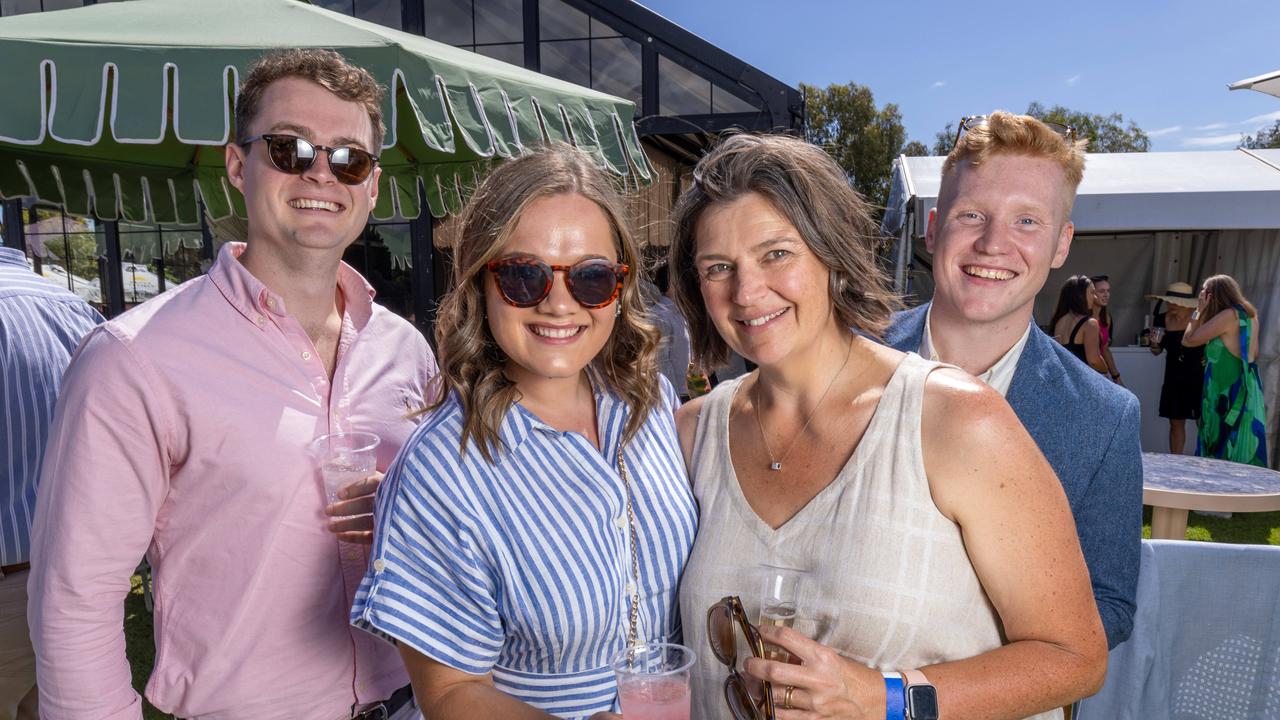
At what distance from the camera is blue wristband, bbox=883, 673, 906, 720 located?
4.44 feet

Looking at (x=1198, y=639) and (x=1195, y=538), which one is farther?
(x=1195, y=538)

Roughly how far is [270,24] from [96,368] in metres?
2.28

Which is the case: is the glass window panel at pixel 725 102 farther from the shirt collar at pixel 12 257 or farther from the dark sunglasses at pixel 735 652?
the dark sunglasses at pixel 735 652

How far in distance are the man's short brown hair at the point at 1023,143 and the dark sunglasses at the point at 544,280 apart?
1142mm

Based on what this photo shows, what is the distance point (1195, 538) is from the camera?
20.0 ft

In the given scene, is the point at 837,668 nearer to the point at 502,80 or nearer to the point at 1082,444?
the point at 1082,444

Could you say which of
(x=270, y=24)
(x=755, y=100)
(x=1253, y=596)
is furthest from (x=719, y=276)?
(x=755, y=100)

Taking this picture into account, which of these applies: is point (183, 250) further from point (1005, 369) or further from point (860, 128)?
point (860, 128)

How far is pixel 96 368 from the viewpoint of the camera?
1651mm

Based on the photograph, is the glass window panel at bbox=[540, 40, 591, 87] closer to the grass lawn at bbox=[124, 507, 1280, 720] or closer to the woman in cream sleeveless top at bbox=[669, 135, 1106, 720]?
the grass lawn at bbox=[124, 507, 1280, 720]

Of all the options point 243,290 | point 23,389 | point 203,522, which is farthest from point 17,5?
point 203,522

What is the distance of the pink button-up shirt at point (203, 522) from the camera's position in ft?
5.36

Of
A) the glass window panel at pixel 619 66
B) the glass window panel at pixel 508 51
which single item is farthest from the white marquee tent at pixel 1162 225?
the glass window panel at pixel 508 51

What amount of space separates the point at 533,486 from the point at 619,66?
1172 centimetres
